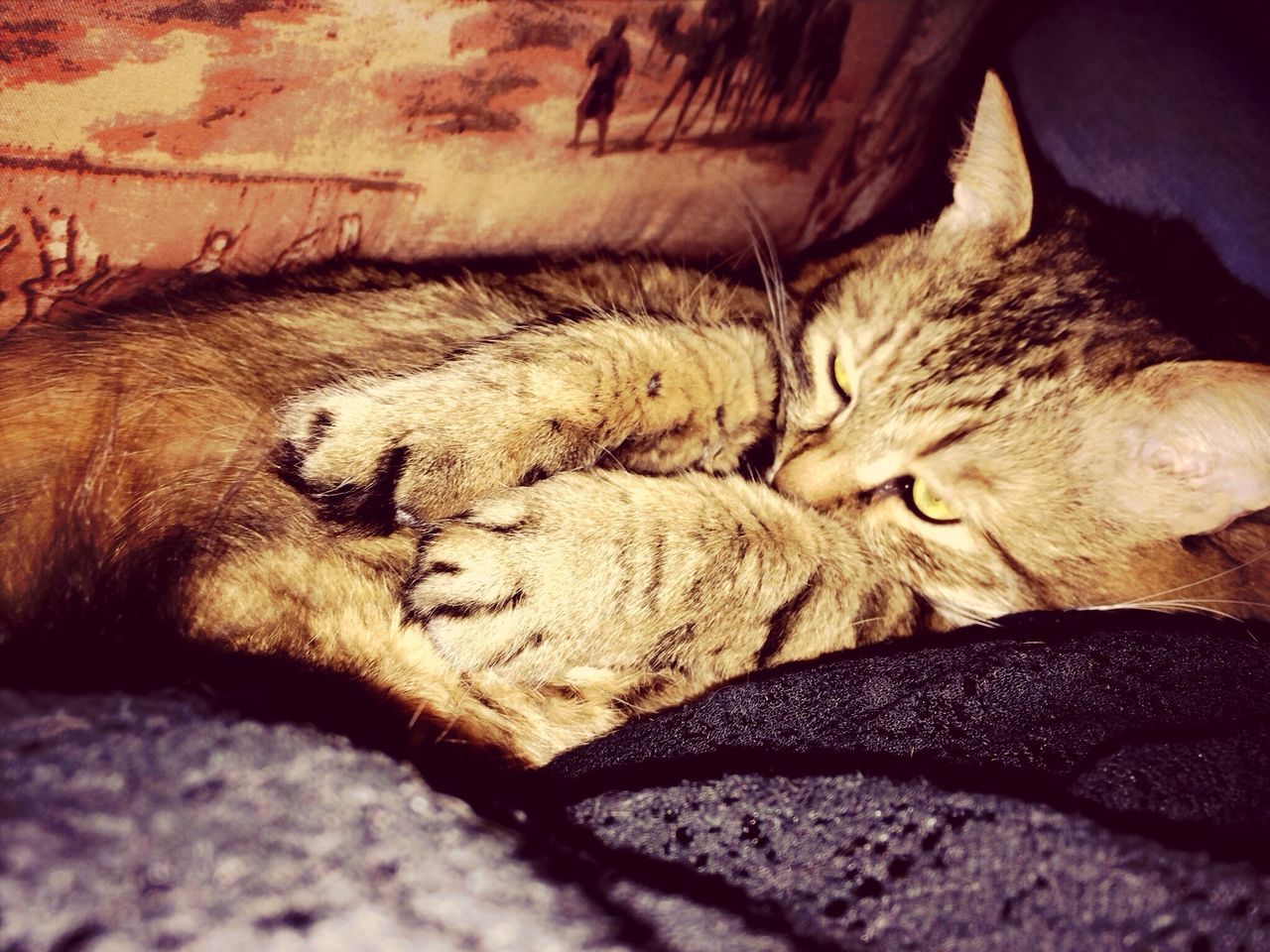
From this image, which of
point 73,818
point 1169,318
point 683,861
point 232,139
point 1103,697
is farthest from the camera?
point 1169,318

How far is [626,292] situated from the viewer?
1.03 metres

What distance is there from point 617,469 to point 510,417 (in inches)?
5.2

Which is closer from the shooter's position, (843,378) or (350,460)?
(350,460)

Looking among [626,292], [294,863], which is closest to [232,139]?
[626,292]

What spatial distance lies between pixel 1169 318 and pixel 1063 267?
135mm

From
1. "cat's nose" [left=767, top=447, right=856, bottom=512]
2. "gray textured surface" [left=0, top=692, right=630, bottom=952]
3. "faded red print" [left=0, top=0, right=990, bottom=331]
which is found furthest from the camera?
"cat's nose" [left=767, top=447, right=856, bottom=512]

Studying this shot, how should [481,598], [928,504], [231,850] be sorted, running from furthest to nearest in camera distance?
[928,504] < [481,598] < [231,850]

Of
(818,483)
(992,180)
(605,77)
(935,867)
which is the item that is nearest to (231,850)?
(935,867)

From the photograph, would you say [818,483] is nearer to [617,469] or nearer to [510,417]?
[617,469]

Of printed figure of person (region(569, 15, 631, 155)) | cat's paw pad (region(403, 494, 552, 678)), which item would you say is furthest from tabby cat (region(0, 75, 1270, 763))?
printed figure of person (region(569, 15, 631, 155))

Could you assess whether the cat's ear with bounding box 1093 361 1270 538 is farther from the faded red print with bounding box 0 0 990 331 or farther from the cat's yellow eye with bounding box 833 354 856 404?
the faded red print with bounding box 0 0 990 331

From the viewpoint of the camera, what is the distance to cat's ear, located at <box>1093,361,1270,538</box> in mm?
751

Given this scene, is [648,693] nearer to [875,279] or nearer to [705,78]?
[875,279]

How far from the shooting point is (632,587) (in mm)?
714
